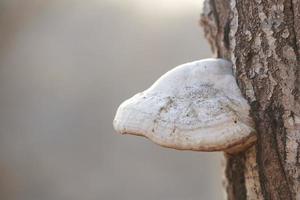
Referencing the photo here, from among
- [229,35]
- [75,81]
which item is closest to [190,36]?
[75,81]

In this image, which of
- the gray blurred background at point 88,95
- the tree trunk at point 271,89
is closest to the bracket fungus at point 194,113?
the tree trunk at point 271,89

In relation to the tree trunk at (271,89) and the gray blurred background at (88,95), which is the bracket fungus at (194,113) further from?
the gray blurred background at (88,95)

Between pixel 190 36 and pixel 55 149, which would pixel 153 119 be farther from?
pixel 190 36

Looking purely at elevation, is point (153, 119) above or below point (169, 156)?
above

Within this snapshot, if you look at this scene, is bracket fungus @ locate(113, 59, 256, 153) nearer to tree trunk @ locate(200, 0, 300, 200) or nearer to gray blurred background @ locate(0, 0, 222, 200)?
tree trunk @ locate(200, 0, 300, 200)

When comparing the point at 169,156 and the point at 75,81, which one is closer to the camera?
the point at 169,156
